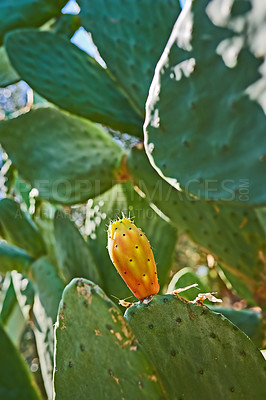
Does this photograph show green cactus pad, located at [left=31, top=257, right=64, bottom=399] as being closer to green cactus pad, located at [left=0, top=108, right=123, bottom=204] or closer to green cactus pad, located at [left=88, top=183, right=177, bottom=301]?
green cactus pad, located at [left=88, top=183, right=177, bottom=301]

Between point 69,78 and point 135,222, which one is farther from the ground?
point 69,78

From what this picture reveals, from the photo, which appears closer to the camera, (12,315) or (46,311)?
(46,311)

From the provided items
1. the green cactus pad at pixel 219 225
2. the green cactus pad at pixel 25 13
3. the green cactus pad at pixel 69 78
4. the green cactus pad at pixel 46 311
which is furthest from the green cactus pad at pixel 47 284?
the green cactus pad at pixel 25 13

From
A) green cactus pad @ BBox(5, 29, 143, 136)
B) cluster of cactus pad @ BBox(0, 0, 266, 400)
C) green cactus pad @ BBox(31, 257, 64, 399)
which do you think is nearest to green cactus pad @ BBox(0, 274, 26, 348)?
cluster of cactus pad @ BBox(0, 0, 266, 400)

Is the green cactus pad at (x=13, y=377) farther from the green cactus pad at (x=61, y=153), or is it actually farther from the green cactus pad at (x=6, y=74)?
the green cactus pad at (x=6, y=74)

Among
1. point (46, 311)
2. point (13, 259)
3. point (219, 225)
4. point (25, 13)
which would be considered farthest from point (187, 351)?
point (25, 13)

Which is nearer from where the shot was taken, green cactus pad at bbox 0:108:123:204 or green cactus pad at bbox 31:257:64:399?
green cactus pad at bbox 31:257:64:399

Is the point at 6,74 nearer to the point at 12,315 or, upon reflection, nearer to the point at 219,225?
the point at 12,315
